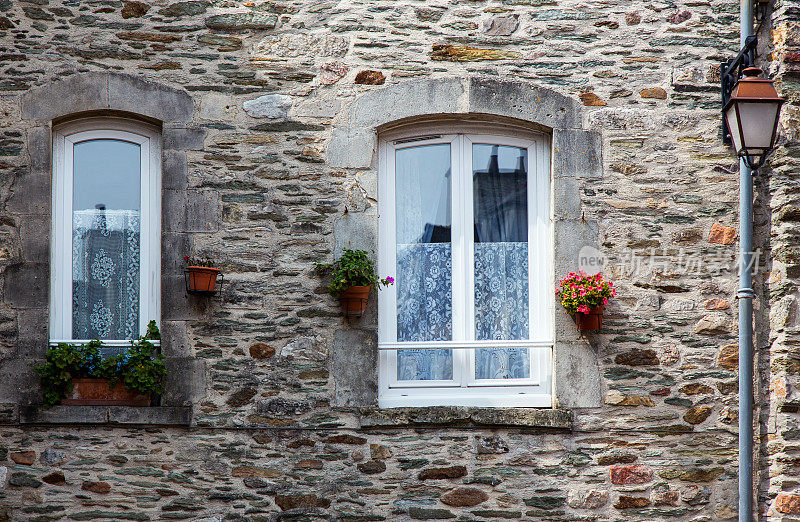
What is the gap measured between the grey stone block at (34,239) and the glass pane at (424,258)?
2.33 meters

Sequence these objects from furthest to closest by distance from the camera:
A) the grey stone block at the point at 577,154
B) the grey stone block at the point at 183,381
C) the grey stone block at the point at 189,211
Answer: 1. the grey stone block at the point at 577,154
2. the grey stone block at the point at 189,211
3. the grey stone block at the point at 183,381

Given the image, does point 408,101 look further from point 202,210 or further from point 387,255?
point 202,210

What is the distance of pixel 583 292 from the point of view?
459cm

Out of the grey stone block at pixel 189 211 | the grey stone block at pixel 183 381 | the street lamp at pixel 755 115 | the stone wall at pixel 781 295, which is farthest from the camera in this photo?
the grey stone block at pixel 189 211

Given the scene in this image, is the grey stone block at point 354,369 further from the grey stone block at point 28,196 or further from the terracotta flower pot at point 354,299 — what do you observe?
the grey stone block at point 28,196

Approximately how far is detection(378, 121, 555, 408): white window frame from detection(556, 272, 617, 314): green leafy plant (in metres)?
0.21

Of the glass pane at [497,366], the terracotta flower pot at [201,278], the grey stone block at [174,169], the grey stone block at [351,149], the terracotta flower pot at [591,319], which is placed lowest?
the glass pane at [497,366]

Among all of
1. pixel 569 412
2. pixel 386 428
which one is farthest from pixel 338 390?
pixel 569 412

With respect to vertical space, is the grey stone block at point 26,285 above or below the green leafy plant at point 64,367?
above

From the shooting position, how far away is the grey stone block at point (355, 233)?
4.79 metres

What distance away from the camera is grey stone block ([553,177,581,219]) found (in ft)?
15.9

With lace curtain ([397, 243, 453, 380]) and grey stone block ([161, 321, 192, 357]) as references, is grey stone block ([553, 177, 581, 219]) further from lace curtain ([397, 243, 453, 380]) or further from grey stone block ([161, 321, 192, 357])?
grey stone block ([161, 321, 192, 357])

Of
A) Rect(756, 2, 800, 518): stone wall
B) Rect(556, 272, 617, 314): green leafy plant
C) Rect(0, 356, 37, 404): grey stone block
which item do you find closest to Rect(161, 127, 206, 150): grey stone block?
Result: Rect(0, 356, 37, 404): grey stone block

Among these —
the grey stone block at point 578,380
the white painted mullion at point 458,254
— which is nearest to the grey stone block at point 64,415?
the white painted mullion at point 458,254
